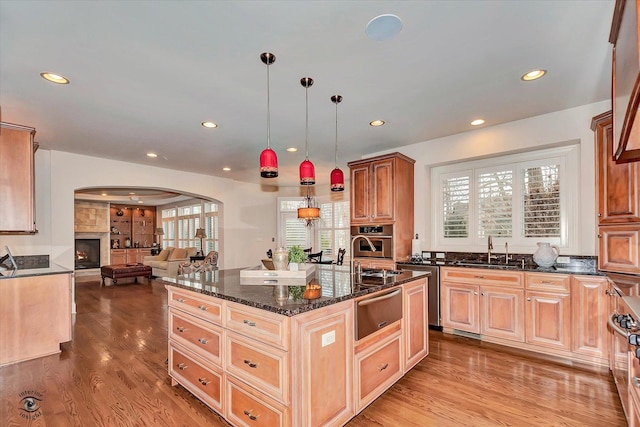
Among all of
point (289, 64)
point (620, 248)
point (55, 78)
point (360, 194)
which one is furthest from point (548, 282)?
point (55, 78)

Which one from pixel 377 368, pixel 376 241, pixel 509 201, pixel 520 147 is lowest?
pixel 377 368

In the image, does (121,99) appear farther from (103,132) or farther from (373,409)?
(373,409)

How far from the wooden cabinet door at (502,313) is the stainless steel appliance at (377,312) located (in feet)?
5.41

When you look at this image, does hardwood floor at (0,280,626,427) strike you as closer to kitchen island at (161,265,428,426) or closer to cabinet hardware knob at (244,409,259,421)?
kitchen island at (161,265,428,426)

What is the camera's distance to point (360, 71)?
2645mm

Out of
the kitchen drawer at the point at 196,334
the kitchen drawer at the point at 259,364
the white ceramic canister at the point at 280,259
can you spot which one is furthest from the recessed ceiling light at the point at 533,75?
the kitchen drawer at the point at 196,334

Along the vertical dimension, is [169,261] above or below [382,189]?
below

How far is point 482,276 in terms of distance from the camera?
146 inches

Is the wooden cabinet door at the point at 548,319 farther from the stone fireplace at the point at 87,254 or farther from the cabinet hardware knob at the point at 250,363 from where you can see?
the stone fireplace at the point at 87,254

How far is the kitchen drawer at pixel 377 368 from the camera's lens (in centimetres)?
220

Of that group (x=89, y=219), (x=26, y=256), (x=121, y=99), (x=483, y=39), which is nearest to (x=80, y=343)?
(x=26, y=256)

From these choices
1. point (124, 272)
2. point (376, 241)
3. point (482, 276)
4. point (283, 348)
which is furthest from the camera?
point (124, 272)

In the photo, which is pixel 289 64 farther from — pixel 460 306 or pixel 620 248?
pixel 460 306

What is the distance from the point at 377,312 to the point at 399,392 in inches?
31.9
